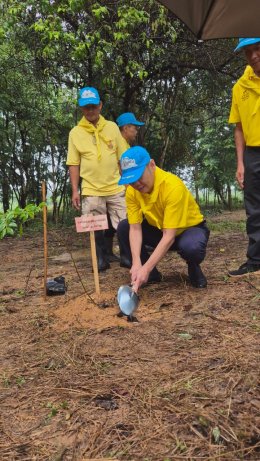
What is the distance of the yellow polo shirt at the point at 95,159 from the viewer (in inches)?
163

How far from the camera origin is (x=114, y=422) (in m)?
1.59

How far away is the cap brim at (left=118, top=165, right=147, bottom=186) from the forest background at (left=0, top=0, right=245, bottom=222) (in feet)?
6.91

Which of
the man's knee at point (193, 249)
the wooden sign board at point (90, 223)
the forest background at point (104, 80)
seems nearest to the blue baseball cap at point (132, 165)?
the wooden sign board at point (90, 223)

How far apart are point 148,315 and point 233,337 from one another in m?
0.67

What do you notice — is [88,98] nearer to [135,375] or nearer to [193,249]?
[193,249]

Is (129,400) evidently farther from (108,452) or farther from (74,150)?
(74,150)

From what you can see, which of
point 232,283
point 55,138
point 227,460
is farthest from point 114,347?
point 55,138

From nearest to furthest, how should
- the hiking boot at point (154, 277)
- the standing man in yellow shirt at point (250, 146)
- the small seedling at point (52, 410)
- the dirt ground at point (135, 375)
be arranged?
the dirt ground at point (135, 375)
the small seedling at point (52, 410)
the standing man in yellow shirt at point (250, 146)
the hiking boot at point (154, 277)

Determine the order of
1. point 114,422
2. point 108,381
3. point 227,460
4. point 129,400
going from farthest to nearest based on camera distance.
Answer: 1. point 108,381
2. point 129,400
3. point 114,422
4. point 227,460

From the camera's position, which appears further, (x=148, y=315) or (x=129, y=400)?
(x=148, y=315)

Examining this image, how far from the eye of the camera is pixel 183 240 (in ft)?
10.3

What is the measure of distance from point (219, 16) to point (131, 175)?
1089mm

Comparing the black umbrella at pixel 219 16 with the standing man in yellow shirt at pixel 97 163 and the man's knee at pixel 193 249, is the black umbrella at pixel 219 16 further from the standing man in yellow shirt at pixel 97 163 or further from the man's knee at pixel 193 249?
the standing man in yellow shirt at pixel 97 163

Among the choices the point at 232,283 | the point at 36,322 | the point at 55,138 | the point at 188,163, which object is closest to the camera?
the point at 36,322
